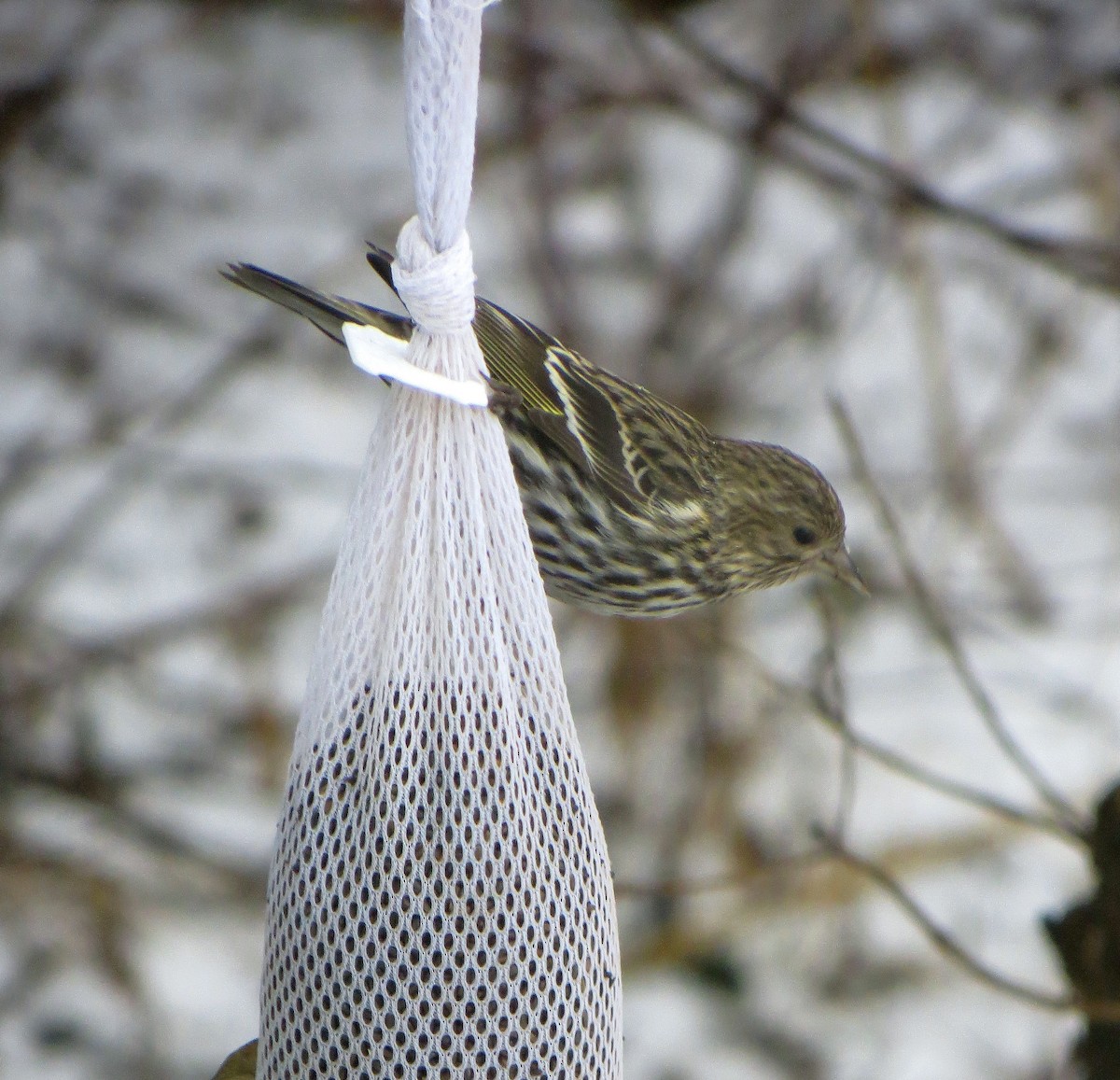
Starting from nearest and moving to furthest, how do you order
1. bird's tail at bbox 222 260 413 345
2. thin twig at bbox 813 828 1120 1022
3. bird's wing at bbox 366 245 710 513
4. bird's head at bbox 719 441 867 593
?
1. bird's tail at bbox 222 260 413 345
2. thin twig at bbox 813 828 1120 1022
3. bird's wing at bbox 366 245 710 513
4. bird's head at bbox 719 441 867 593

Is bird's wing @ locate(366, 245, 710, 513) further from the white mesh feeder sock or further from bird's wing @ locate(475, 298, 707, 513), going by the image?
the white mesh feeder sock

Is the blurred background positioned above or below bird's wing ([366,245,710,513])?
above

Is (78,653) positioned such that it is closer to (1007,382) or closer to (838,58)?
(838,58)

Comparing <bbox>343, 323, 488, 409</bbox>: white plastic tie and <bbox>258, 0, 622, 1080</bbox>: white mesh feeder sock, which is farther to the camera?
<bbox>258, 0, 622, 1080</bbox>: white mesh feeder sock

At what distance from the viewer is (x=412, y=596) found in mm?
1970

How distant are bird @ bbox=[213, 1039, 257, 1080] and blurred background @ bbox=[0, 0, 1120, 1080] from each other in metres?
1.98

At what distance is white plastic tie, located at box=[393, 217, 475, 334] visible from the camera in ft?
5.88

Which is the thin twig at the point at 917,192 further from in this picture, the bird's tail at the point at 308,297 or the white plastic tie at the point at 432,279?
the white plastic tie at the point at 432,279

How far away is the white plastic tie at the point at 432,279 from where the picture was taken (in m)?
1.79

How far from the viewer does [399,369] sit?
69.5 inches


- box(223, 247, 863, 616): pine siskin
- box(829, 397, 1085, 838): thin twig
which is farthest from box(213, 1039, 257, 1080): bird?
box(829, 397, 1085, 838): thin twig

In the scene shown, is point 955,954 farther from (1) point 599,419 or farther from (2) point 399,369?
(2) point 399,369

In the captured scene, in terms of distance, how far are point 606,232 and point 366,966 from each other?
552cm

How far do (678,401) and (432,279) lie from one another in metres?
3.78
